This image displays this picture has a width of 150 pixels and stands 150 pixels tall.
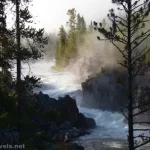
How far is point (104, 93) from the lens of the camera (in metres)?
57.0

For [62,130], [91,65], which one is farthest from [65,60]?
[62,130]

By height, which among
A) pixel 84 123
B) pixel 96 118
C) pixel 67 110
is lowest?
pixel 84 123

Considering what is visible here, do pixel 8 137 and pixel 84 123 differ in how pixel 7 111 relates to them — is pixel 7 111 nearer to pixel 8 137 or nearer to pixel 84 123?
pixel 8 137

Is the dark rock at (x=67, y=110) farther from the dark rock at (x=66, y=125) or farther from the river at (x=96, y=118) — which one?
the river at (x=96, y=118)

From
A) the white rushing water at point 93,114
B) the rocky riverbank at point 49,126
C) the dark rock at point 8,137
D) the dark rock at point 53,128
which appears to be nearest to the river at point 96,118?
the white rushing water at point 93,114

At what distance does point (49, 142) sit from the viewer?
22.6 metres

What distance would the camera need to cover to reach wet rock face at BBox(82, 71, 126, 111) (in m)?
54.9

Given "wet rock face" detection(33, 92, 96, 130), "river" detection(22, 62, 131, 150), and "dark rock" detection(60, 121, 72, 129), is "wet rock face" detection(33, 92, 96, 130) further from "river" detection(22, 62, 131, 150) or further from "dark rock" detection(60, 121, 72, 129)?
"river" detection(22, 62, 131, 150)

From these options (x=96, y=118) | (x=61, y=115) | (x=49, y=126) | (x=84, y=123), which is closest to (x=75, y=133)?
(x=49, y=126)

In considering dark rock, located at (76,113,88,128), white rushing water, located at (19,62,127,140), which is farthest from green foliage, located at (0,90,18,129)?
dark rock, located at (76,113,88,128)

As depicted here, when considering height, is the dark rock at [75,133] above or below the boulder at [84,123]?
below

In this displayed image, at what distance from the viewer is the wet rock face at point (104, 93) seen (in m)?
54.9

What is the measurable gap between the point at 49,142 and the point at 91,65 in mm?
51265

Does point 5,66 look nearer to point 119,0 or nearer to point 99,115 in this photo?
point 119,0
